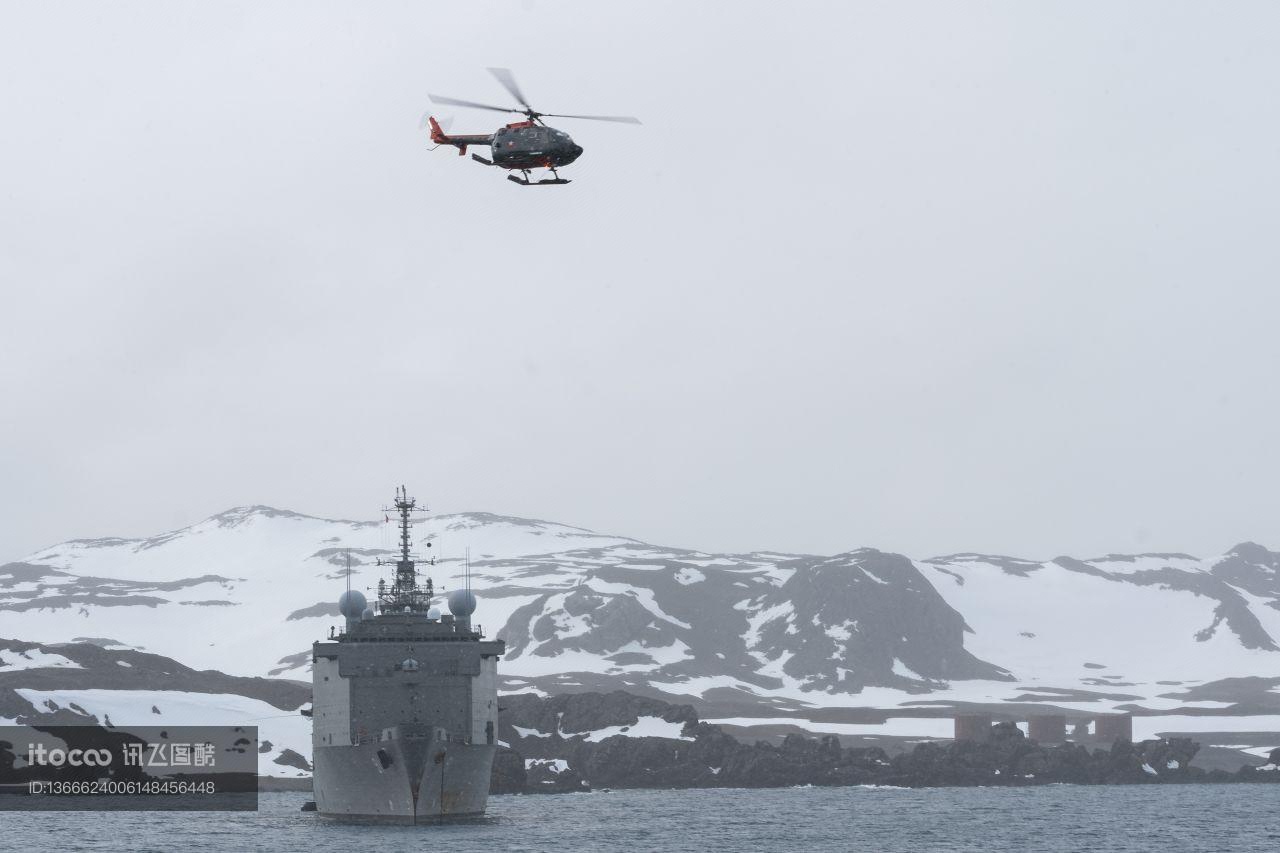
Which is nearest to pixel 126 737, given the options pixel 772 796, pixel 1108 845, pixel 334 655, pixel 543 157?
pixel 772 796

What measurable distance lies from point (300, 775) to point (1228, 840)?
353 ft

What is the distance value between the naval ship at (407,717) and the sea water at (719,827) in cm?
223

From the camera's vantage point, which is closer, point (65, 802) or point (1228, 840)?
point (1228, 840)

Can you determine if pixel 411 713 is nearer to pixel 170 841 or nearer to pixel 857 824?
pixel 170 841

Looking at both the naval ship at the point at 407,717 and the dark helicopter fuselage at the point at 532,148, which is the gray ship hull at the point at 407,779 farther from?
the dark helicopter fuselage at the point at 532,148

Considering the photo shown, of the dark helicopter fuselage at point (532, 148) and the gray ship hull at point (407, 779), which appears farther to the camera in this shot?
the gray ship hull at point (407, 779)

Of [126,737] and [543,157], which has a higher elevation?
[543,157]

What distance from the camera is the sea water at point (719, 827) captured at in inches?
4055

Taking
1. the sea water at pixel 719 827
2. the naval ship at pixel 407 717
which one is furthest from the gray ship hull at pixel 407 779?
the sea water at pixel 719 827

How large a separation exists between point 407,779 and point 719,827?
24.7 m

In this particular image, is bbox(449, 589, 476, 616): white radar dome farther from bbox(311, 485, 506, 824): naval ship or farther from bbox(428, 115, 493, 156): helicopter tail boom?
bbox(428, 115, 493, 156): helicopter tail boom

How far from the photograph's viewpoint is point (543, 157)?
76.3 m

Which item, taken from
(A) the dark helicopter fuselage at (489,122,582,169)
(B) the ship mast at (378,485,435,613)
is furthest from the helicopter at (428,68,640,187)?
(B) the ship mast at (378,485,435,613)

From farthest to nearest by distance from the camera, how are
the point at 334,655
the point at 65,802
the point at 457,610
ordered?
the point at 65,802, the point at 457,610, the point at 334,655
